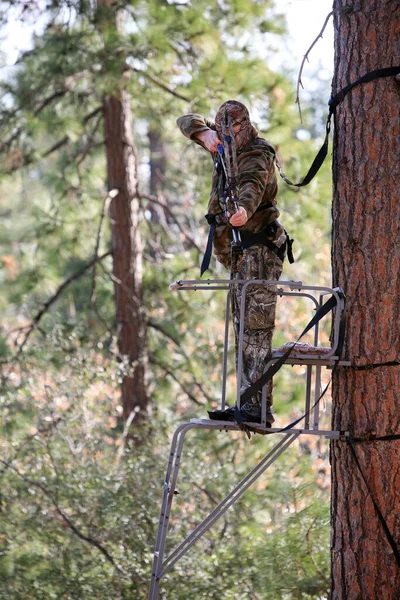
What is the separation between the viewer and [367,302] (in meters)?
4.04

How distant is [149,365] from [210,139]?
5.81 metres

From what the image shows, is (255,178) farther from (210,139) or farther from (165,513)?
(165,513)

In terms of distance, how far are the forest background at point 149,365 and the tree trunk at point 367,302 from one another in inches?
69.0

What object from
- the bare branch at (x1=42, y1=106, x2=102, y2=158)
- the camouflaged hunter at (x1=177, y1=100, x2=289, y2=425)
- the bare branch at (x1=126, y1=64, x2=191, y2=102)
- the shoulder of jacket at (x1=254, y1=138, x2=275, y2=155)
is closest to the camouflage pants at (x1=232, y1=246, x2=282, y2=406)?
the camouflaged hunter at (x1=177, y1=100, x2=289, y2=425)

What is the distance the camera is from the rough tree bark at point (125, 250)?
909cm

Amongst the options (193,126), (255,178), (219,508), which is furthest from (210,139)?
(219,508)

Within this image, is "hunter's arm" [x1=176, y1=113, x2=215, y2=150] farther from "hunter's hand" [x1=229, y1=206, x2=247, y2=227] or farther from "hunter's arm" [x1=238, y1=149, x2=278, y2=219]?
"hunter's hand" [x1=229, y1=206, x2=247, y2=227]

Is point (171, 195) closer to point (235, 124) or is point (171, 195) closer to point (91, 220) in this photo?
point (91, 220)

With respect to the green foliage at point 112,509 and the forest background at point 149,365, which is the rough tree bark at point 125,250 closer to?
the forest background at point 149,365

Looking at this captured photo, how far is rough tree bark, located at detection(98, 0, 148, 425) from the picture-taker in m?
9.09

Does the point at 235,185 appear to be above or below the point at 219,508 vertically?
above

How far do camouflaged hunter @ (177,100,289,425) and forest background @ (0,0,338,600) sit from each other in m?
2.15

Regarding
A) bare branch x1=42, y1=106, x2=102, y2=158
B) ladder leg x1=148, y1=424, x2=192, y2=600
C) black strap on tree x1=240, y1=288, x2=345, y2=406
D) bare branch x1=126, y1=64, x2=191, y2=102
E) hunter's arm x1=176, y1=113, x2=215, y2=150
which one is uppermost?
bare branch x1=42, y1=106, x2=102, y2=158

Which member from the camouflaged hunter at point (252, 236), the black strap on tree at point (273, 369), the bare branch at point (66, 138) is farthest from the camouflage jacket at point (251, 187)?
the bare branch at point (66, 138)
